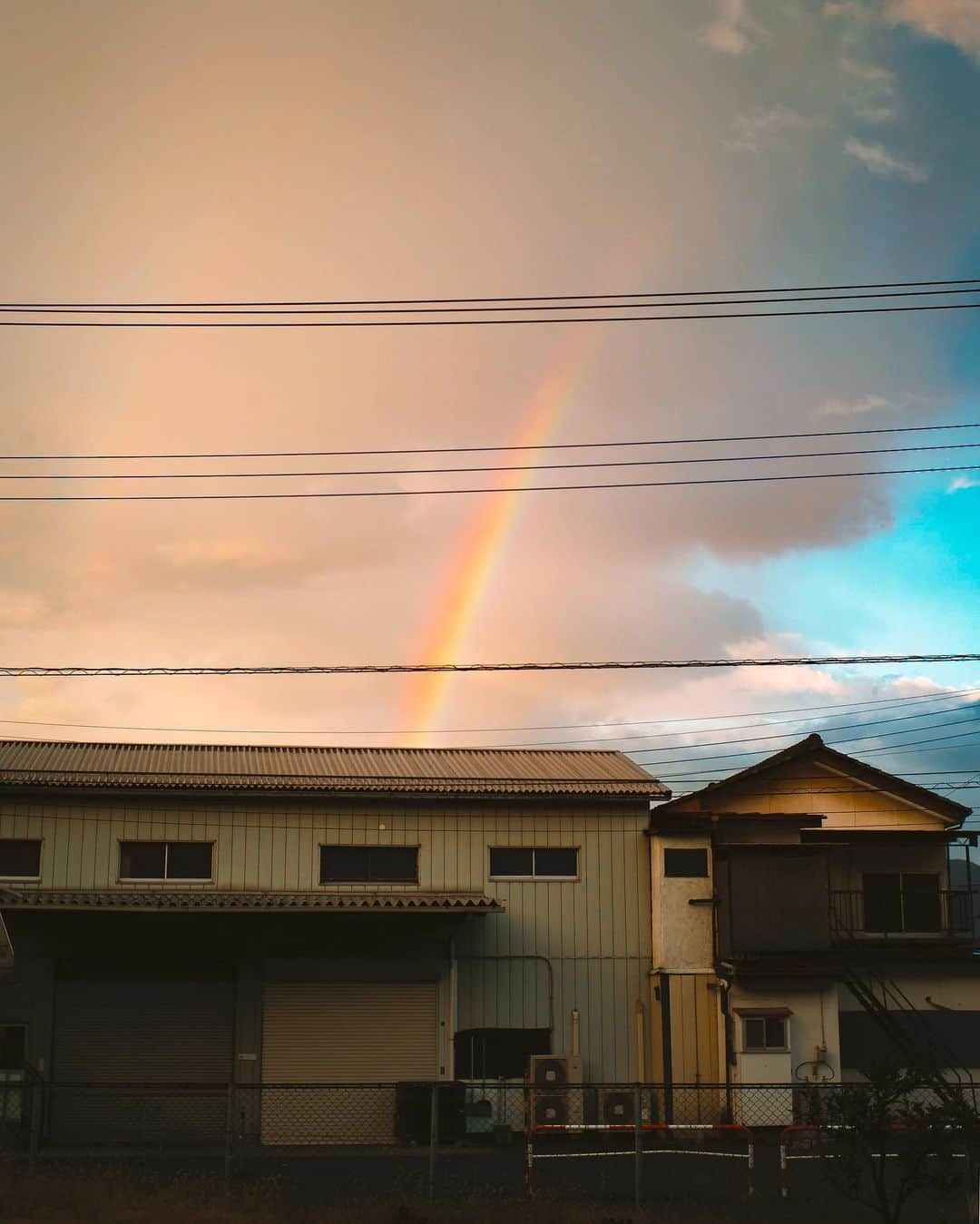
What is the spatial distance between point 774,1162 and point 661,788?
1011 centimetres

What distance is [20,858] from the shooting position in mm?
29312

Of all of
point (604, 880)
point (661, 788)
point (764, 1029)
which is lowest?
point (764, 1029)

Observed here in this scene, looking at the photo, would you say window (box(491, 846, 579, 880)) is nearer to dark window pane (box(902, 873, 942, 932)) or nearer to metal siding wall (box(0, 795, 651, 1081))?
metal siding wall (box(0, 795, 651, 1081))

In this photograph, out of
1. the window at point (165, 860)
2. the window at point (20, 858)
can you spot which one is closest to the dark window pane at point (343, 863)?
the window at point (165, 860)

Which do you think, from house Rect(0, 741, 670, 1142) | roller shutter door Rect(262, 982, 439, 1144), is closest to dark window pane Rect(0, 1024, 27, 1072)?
house Rect(0, 741, 670, 1142)

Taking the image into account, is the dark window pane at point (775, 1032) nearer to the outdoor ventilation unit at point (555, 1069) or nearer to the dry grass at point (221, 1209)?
the outdoor ventilation unit at point (555, 1069)

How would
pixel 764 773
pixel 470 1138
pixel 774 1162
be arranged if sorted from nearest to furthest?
pixel 774 1162, pixel 470 1138, pixel 764 773

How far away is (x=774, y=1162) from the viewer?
22.3m

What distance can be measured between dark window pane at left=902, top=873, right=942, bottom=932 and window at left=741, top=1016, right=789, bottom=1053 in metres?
4.77

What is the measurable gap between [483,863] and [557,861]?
1754mm

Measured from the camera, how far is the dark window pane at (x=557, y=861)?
30633 millimetres

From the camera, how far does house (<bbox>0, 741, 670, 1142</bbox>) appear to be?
28.2m

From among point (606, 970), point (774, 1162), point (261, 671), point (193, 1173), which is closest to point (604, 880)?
point (606, 970)

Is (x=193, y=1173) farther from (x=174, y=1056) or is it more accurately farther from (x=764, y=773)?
(x=764, y=773)
